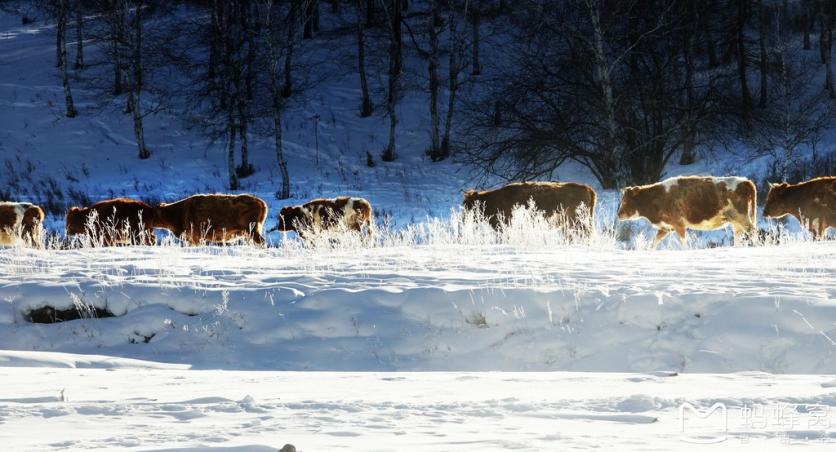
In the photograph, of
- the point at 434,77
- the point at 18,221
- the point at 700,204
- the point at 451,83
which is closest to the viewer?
the point at 700,204

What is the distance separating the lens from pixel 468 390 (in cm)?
559

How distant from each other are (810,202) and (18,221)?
14848mm

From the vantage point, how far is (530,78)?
2702 centimetres

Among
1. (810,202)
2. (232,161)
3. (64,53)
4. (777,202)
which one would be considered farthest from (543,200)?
(64,53)

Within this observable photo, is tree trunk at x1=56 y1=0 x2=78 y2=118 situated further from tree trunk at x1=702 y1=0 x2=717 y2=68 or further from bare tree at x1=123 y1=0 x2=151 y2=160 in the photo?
tree trunk at x1=702 y1=0 x2=717 y2=68

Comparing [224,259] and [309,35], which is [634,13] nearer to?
[224,259]

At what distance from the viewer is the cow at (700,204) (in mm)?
16344

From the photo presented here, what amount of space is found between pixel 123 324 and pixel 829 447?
6.87 meters

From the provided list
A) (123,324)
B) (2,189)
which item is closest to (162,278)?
(123,324)

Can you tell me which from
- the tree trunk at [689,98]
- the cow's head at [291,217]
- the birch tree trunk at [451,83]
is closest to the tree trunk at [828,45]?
the tree trunk at [689,98]

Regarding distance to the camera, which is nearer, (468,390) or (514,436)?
(514,436)

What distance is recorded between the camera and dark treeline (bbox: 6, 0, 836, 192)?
2623 centimetres

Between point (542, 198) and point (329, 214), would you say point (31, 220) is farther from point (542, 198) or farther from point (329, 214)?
point (542, 198)

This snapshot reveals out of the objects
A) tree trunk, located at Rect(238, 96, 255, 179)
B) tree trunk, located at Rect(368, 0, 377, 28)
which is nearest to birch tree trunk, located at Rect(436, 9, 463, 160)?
tree trunk, located at Rect(238, 96, 255, 179)
